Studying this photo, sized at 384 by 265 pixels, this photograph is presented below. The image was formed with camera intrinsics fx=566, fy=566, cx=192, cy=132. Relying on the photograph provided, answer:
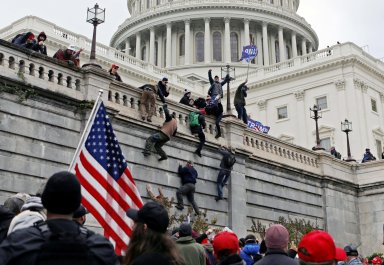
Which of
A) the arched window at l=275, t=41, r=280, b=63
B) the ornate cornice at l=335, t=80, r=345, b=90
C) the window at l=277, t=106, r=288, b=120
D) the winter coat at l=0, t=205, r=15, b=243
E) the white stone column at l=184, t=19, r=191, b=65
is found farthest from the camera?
the arched window at l=275, t=41, r=280, b=63

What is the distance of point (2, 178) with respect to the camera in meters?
14.4

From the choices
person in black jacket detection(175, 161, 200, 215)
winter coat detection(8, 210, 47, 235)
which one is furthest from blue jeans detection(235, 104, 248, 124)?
winter coat detection(8, 210, 47, 235)

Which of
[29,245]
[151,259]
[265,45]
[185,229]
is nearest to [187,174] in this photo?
[185,229]

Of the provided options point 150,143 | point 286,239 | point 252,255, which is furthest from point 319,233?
point 150,143

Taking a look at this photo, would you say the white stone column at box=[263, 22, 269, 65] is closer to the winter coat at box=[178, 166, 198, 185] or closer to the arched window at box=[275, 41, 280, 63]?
the arched window at box=[275, 41, 280, 63]

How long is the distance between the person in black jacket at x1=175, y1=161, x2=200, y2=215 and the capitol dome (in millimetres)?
59079

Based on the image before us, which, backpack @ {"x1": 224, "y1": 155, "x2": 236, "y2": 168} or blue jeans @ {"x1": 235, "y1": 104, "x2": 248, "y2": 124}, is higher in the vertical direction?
blue jeans @ {"x1": 235, "y1": 104, "x2": 248, "y2": 124}

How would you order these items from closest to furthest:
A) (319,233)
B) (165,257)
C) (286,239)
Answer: (165,257) → (319,233) → (286,239)

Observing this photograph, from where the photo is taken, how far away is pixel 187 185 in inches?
752

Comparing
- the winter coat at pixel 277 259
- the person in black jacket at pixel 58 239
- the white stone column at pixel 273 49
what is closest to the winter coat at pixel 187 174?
the winter coat at pixel 277 259

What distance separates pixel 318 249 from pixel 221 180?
16.1 meters

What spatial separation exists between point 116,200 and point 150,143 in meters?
10.5

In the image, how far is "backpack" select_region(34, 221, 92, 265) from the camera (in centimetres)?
354

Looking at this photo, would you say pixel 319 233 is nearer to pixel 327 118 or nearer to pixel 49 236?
pixel 49 236
